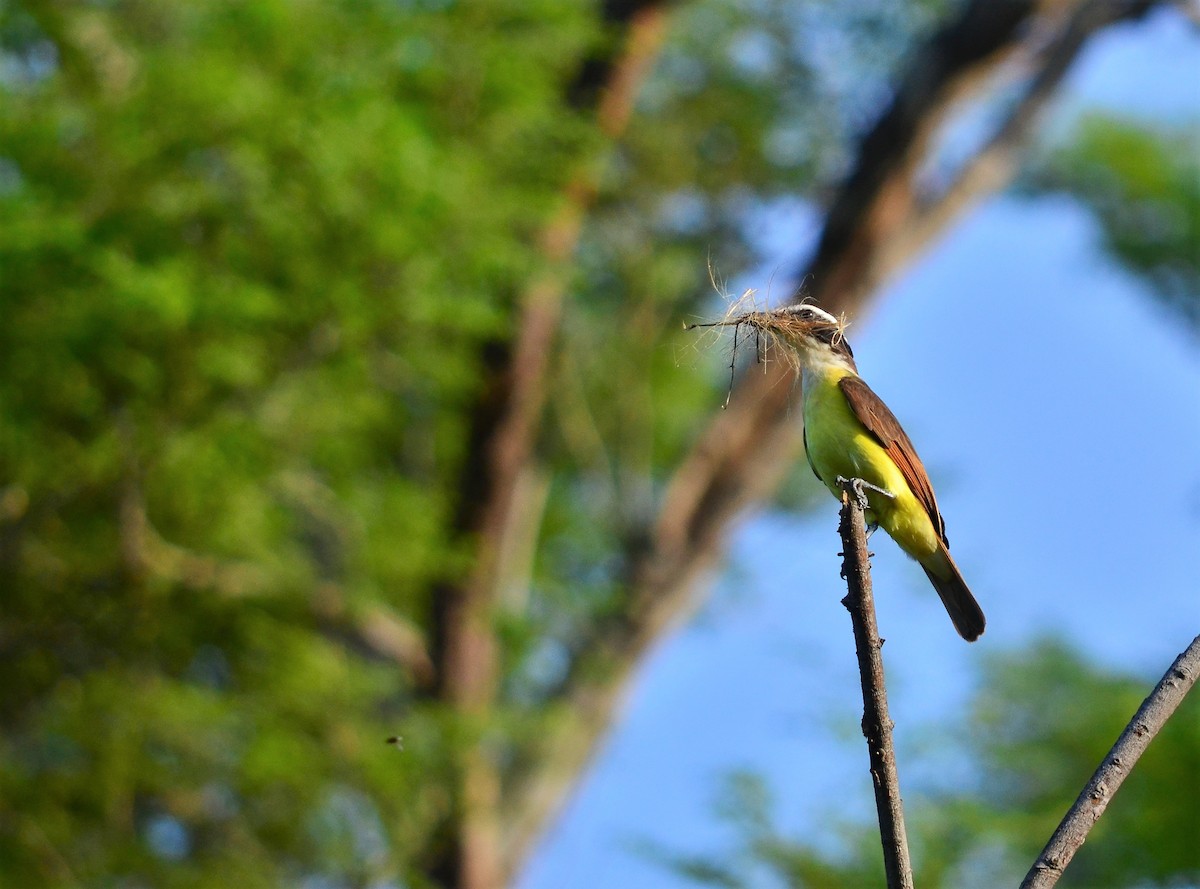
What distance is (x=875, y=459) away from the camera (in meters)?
4.60

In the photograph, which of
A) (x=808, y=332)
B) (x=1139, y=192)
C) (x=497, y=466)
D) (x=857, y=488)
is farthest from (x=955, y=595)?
(x=1139, y=192)

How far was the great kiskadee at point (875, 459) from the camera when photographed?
4617 mm

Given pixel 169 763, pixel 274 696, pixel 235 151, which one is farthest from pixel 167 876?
pixel 235 151

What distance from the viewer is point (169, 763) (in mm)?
12070

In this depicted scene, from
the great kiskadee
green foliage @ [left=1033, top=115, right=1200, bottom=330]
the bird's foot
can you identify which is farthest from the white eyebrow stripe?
green foliage @ [left=1033, top=115, right=1200, bottom=330]

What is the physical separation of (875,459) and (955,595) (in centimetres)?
53

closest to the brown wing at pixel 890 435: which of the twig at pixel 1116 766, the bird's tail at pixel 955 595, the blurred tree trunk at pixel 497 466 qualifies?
the bird's tail at pixel 955 595

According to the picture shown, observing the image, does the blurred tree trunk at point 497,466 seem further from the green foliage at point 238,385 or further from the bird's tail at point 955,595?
the bird's tail at point 955,595

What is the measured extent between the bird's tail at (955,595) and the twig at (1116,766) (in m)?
1.72

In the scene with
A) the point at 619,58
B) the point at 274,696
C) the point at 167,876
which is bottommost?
the point at 167,876

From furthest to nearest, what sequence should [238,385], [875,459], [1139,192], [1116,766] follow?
[1139,192]
[238,385]
[875,459]
[1116,766]

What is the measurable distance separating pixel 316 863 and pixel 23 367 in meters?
5.80

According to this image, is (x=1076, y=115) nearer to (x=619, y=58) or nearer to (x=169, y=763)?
(x=619, y=58)

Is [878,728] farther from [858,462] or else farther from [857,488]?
[858,462]
